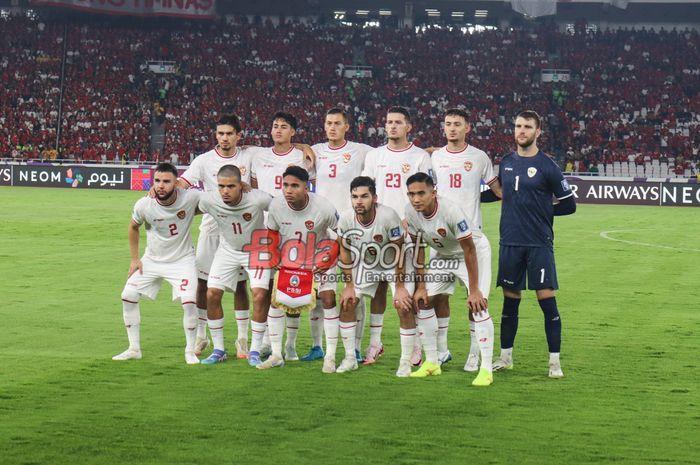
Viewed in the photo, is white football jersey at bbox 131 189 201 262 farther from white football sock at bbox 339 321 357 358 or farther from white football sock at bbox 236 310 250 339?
white football sock at bbox 339 321 357 358

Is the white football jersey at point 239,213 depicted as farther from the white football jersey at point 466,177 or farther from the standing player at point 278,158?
the white football jersey at point 466,177

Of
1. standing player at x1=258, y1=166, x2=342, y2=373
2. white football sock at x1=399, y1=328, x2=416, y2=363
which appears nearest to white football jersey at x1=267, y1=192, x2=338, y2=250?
standing player at x1=258, y1=166, x2=342, y2=373

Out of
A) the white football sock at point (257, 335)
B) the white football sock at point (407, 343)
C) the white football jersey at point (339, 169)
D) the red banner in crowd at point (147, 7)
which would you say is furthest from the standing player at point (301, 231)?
the red banner in crowd at point (147, 7)

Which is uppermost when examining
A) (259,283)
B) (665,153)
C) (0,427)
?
(665,153)

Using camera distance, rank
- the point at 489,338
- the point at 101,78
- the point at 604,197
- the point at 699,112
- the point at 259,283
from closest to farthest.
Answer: the point at 489,338, the point at 259,283, the point at 604,197, the point at 699,112, the point at 101,78

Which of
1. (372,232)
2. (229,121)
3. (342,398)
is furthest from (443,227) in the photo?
(229,121)

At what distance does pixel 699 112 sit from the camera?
5141 centimetres

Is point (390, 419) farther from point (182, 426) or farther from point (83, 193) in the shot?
point (83, 193)

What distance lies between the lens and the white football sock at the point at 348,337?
30.8 feet

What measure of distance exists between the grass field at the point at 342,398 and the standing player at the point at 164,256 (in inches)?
15.1

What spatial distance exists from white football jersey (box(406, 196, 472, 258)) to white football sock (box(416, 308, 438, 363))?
0.58 m

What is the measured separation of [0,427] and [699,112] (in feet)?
162

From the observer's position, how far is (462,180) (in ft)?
31.8

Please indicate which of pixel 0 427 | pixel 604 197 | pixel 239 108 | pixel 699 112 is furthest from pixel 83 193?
pixel 0 427
